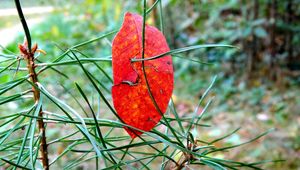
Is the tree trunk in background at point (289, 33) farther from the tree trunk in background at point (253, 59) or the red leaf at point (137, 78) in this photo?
the red leaf at point (137, 78)

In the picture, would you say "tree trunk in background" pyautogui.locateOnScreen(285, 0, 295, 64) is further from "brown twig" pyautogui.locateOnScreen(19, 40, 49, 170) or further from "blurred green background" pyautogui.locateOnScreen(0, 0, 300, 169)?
"brown twig" pyautogui.locateOnScreen(19, 40, 49, 170)

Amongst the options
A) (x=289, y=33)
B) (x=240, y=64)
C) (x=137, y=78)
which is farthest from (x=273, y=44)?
(x=137, y=78)

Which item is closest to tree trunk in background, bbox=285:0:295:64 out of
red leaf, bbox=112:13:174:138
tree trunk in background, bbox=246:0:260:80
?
tree trunk in background, bbox=246:0:260:80

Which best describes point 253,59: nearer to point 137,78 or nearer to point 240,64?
point 240,64

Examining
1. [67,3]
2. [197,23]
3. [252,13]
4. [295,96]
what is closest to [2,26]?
[67,3]

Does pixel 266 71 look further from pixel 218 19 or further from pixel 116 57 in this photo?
pixel 116 57

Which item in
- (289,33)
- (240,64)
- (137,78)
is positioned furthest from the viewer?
(240,64)

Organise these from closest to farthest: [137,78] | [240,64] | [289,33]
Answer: [137,78] → [289,33] → [240,64]

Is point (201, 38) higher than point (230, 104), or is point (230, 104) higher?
point (201, 38)
